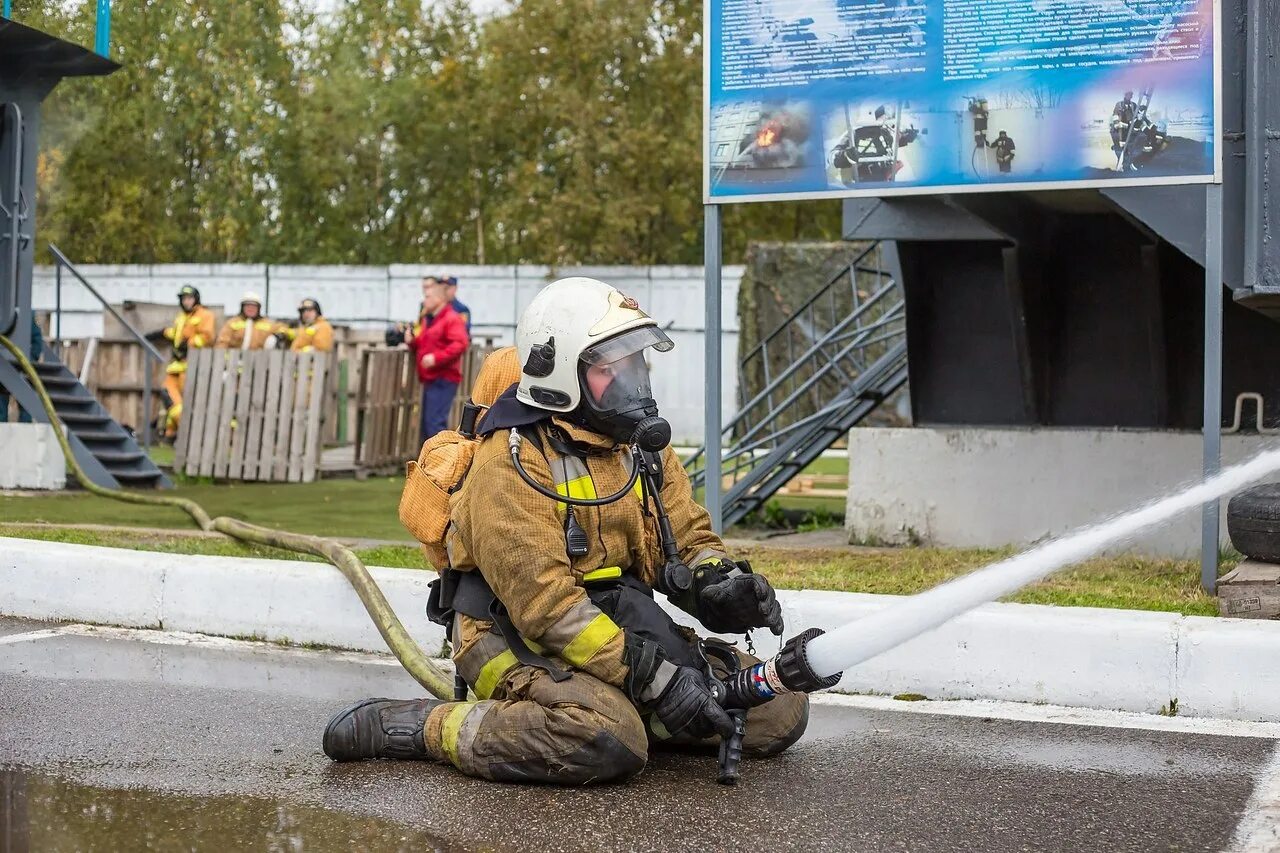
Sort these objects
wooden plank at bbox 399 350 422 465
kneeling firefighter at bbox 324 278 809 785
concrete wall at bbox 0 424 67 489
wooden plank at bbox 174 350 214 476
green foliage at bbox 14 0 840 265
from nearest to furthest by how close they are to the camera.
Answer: kneeling firefighter at bbox 324 278 809 785 → concrete wall at bbox 0 424 67 489 → wooden plank at bbox 174 350 214 476 → wooden plank at bbox 399 350 422 465 → green foliage at bbox 14 0 840 265

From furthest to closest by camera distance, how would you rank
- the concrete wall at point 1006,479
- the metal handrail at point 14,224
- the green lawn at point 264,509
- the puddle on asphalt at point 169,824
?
the metal handrail at point 14,224 → the green lawn at point 264,509 → the concrete wall at point 1006,479 → the puddle on asphalt at point 169,824

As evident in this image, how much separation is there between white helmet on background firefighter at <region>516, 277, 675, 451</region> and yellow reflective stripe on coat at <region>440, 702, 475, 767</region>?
93cm

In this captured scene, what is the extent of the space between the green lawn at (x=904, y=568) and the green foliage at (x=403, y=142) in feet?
72.0

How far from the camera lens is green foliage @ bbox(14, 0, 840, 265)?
102 ft

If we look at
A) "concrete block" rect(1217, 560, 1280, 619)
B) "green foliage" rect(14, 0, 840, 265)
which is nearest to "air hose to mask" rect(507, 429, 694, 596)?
"concrete block" rect(1217, 560, 1280, 619)

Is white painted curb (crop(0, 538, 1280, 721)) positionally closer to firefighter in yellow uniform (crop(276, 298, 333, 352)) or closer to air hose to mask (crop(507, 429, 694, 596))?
air hose to mask (crop(507, 429, 694, 596))

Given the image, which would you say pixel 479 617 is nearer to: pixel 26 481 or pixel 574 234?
pixel 26 481

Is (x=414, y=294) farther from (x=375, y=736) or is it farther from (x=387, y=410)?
(x=375, y=736)

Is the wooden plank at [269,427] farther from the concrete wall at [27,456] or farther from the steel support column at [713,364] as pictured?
the steel support column at [713,364]

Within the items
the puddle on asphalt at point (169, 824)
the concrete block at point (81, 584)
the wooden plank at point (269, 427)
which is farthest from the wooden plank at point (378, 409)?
the puddle on asphalt at point (169, 824)

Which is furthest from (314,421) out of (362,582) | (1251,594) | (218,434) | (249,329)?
(1251,594)

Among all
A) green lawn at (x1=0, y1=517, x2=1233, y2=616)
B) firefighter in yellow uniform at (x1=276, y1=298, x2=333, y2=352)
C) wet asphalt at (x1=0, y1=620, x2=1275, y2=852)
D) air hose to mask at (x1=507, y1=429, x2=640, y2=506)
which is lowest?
wet asphalt at (x1=0, y1=620, x2=1275, y2=852)

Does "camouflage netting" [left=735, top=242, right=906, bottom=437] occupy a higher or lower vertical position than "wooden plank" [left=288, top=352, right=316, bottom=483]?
higher

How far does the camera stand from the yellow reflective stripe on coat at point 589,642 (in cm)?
448
